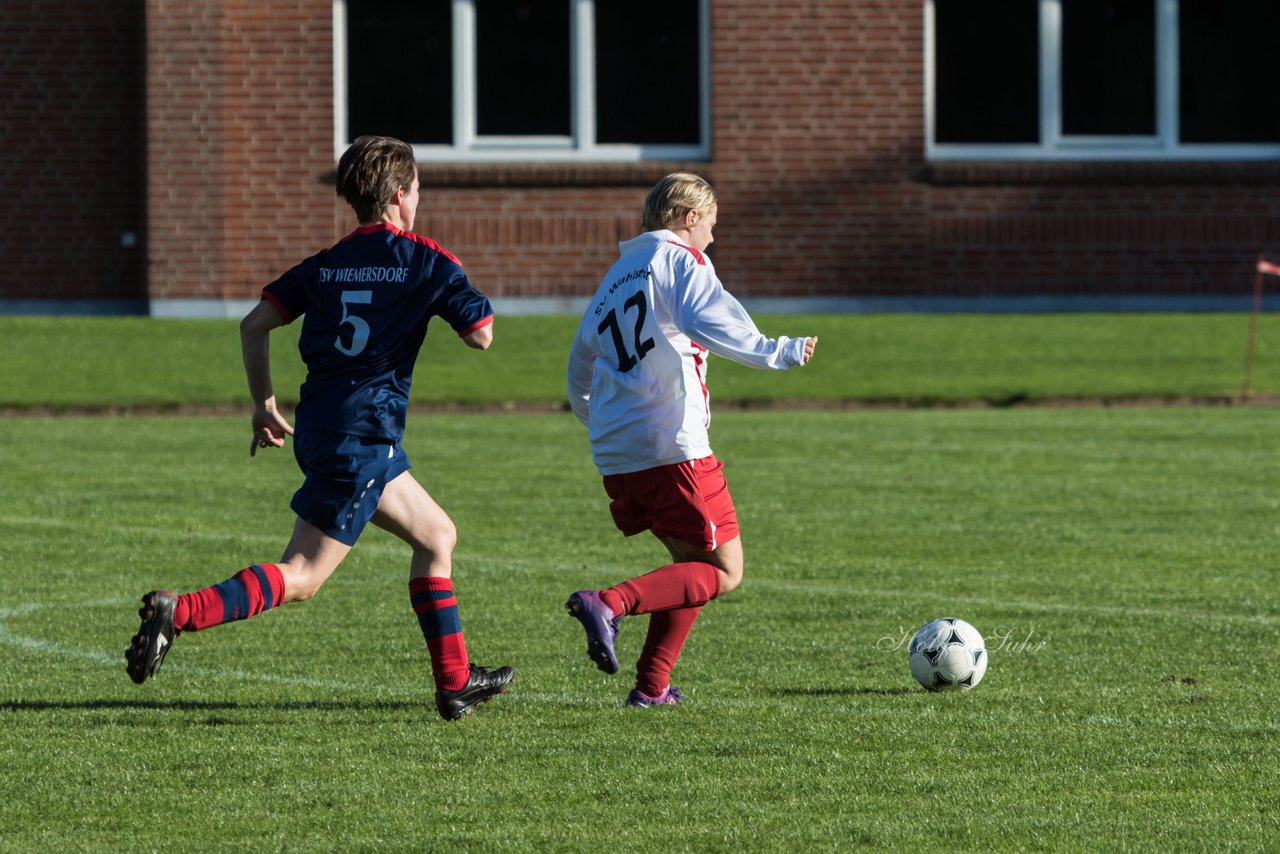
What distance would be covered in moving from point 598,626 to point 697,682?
39.2 inches

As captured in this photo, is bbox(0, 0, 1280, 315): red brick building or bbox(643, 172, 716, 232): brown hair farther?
bbox(0, 0, 1280, 315): red brick building

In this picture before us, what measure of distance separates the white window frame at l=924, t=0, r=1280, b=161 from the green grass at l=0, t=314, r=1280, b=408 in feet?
6.48

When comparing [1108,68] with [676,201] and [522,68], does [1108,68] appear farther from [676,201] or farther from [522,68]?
[676,201]

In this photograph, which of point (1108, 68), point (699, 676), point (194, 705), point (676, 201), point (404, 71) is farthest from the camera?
point (1108, 68)

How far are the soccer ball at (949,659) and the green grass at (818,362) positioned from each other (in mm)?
12141

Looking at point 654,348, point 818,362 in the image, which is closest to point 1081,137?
point 818,362

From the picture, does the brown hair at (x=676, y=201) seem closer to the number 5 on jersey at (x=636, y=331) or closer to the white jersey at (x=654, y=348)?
the white jersey at (x=654, y=348)

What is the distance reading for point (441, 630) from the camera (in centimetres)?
620

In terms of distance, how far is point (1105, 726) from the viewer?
6.11m

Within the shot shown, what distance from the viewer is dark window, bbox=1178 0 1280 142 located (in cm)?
2297

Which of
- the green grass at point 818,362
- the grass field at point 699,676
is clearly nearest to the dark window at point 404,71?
the green grass at point 818,362

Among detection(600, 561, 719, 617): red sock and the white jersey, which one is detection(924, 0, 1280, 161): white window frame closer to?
the white jersey

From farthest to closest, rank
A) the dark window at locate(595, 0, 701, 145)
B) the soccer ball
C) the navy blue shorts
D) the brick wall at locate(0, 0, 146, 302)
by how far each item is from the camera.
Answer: the dark window at locate(595, 0, 701, 145)
the brick wall at locate(0, 0, 146, 302)
the soccer ball
the navy blue shorts

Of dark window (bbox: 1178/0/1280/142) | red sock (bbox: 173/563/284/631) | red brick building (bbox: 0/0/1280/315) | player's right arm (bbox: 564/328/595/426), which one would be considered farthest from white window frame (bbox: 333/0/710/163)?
red sock (bbox: 173/563/284/631)
